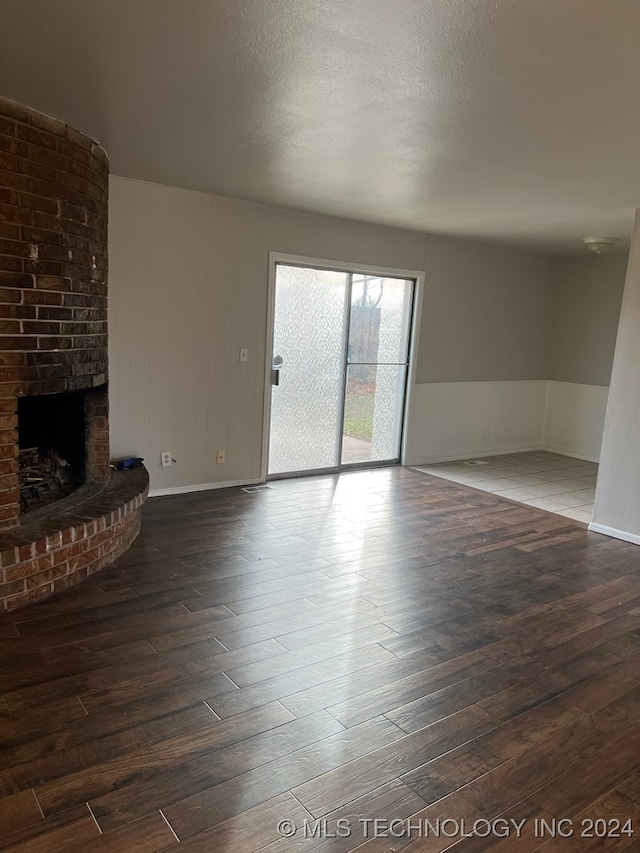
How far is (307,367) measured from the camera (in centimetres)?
517

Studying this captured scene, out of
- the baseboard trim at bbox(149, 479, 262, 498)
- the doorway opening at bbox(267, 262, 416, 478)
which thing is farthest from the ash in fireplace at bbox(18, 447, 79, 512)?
the doorway opening at bbox(267, 262, 416, 478)

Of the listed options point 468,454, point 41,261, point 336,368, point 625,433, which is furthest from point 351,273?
point 41,261

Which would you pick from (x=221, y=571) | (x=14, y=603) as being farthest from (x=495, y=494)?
(x=14, y=603)

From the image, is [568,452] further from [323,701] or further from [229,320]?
[323,701]

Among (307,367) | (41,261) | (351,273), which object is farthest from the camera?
(351,273)

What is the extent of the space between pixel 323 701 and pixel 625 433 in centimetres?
294

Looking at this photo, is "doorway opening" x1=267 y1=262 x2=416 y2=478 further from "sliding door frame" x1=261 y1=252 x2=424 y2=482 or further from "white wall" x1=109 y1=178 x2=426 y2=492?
"white wall" x1=109 y1=178 x2=426 y2=492

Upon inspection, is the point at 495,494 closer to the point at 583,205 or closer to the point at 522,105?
the point at 583,205

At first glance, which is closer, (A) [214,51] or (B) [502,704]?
(A) [214,51]

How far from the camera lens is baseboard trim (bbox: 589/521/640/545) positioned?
13.4 feet

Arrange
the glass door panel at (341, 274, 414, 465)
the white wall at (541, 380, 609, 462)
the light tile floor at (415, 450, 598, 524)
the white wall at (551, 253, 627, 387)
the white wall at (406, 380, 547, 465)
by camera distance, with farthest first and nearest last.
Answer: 1. the white wall at (541, 380, 609, 462)
2. the white wall at (551, 253, 627, 387)
3. the white wall at (406, 380, 547, 465)
4. the glass door panel at (341, 274, 414, 465)
5. the light tile floor at (415, 450, 598, 524)

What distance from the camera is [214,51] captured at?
6.54 ft

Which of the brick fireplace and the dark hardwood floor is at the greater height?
the brick fireplace

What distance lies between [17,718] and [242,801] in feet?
2.78
